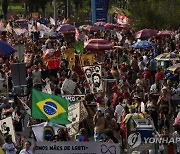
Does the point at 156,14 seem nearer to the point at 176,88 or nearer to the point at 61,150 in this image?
the point at 176,88

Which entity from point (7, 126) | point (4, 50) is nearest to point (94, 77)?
point (4, 50)

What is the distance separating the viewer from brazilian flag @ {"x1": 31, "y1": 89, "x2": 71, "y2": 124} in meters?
15.8

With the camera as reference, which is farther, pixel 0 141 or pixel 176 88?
pixel 176 88

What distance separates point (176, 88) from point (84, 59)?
210 inches

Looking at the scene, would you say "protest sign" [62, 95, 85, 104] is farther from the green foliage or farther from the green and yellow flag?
the green foliage

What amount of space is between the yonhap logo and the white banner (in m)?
0.97

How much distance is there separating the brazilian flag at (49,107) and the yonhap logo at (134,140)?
4.72ft

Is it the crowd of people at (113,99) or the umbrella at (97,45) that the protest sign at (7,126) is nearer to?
the crowd of people at (113,99)

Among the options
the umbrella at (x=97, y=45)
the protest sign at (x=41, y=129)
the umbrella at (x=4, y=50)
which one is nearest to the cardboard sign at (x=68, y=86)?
the umbrella at (x=4, y=50)

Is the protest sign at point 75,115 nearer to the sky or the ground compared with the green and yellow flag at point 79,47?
nearer to the sky

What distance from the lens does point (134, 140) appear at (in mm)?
15469

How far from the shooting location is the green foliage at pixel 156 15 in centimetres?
5103

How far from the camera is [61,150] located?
14.5m

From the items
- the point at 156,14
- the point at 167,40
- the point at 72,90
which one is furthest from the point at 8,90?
the point at 156,14
